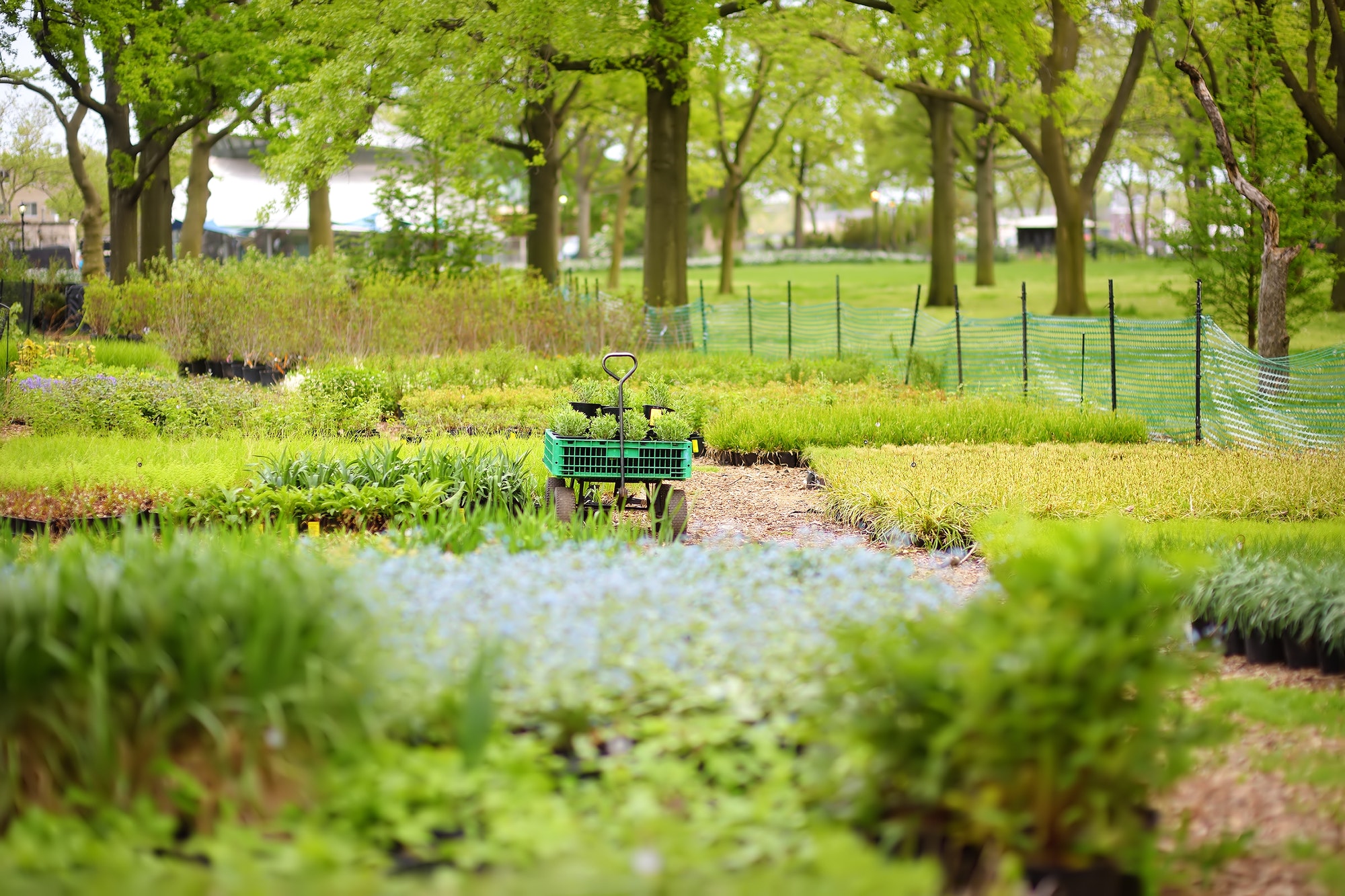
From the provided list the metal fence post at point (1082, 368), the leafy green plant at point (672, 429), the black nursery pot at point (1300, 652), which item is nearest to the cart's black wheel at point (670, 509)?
the leafy green plant at point (672, 429)

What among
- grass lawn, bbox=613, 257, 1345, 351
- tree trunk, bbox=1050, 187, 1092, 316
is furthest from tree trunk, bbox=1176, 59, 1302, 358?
tree trunk, bbox=1050, 187, 1092, 316

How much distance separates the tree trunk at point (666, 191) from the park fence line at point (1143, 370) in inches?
23.8

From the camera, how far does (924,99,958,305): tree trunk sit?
90.9 feet

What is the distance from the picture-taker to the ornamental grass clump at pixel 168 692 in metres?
2.97

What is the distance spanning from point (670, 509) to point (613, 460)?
0.47 meters

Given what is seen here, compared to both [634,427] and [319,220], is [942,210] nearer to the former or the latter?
[319,220]

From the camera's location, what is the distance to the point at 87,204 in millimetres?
31812

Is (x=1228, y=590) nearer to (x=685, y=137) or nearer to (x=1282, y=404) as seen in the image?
(x=1282, y=404)

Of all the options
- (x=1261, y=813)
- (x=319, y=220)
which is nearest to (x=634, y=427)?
(x=1261, y=813)

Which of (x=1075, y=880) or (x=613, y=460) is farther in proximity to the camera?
(x=613, y=460)

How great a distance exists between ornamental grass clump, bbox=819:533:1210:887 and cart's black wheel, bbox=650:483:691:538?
4111 mm

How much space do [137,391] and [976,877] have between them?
392 inches

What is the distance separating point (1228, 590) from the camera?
5.43m

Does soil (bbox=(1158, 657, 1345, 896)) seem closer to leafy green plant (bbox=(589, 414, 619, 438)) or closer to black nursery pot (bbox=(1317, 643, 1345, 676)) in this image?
black nursery pot (bbox=(1317, 643, 1345, 676))
